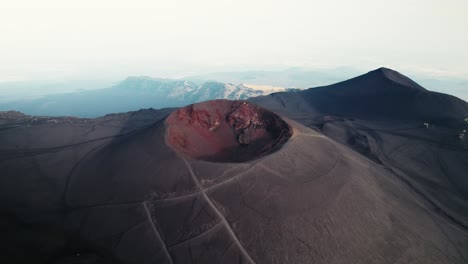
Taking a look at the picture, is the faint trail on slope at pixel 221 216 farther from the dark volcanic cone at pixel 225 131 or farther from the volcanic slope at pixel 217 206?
the dark volcanic cone at pixel 225 131

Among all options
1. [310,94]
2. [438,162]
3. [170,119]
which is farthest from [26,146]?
[310,94]

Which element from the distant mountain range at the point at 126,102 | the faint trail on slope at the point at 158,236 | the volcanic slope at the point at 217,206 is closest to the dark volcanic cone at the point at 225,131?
the volcanic slope at the point at 217,206

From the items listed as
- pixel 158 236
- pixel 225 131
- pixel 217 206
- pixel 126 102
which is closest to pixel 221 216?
pixel 217 206

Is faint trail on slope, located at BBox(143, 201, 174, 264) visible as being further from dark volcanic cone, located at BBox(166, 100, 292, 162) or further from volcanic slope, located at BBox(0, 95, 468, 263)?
dark volcanic cone, located at BBox(166, 100, 292, 162)

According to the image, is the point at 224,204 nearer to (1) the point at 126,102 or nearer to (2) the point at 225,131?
(2) the point at 225,131

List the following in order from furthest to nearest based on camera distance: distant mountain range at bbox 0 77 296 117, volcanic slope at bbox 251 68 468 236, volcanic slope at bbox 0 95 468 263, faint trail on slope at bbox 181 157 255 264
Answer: distant mountain range at bbox 0 77 296 117, volcanic slope at bbox 251 68 468 236, volcanic slope at bbox 0 95 468 263, faint trail on slope at bbox 181 157 255 264

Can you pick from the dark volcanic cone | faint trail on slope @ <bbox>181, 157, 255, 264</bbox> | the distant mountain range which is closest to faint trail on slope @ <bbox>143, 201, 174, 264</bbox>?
faint trail on slope @ <bbox>181, 157, 255, 264</bbox>
